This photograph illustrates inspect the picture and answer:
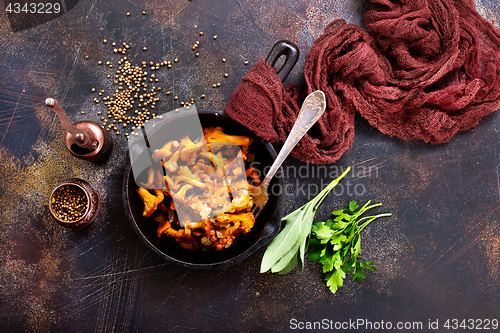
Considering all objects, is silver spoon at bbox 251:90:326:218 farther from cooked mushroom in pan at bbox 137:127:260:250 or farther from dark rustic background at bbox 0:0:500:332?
dark rustic background at bbox 0:0:500:332

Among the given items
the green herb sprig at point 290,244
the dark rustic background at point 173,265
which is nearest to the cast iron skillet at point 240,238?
the green herb sprig at point 290,244

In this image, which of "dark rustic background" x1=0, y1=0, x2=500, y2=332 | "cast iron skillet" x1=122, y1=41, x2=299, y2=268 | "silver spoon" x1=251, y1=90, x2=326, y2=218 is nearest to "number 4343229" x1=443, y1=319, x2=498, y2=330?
"dark rustic background" x1=0, y1=0, x2=500, y2=332

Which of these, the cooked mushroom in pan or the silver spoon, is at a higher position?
the silver spoon

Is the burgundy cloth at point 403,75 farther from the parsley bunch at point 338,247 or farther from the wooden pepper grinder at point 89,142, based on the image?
the wooden pepper grinder at point 89,142

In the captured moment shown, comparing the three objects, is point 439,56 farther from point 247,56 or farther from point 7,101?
point 7,101

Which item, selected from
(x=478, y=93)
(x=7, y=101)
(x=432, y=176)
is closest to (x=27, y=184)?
(x=7, y=101)

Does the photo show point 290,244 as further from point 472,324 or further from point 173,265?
point 472,324

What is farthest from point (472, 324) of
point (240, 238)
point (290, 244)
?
point (240, 238)
